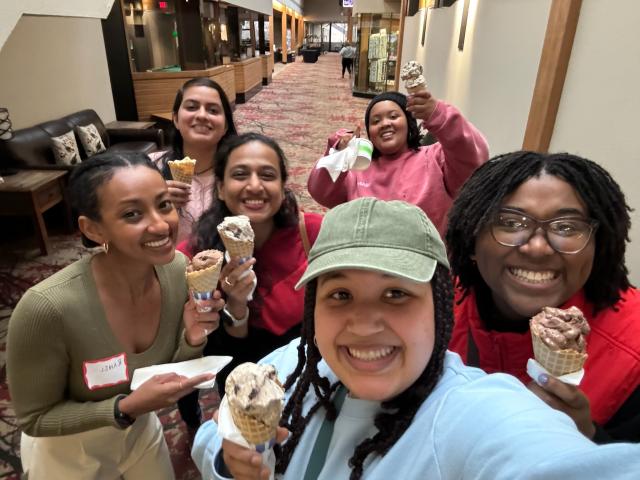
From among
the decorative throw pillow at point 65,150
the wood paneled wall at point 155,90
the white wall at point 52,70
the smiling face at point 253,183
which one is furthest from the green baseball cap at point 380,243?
the wood paneled wall at point 155,90

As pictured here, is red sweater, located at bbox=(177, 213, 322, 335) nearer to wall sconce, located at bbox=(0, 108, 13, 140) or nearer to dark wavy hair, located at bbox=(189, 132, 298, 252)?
dark wavy hair, located at bbox=(189, 132, 298, 252)

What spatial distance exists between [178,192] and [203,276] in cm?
81

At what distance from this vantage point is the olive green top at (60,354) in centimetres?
139

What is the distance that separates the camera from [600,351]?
46.5 inches

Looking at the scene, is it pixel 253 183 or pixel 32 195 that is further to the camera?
pixel 32 195

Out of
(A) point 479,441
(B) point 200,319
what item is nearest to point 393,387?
(A) point 479,441

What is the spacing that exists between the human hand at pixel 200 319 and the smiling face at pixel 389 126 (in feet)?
5.32

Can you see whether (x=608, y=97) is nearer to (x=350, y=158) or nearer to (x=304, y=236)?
(x=350, y=158)

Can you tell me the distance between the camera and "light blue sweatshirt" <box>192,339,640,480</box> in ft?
2.07

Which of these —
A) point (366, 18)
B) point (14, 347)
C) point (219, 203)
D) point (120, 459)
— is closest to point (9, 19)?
point (219, 203)

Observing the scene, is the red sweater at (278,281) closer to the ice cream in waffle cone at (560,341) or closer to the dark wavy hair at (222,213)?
the dark wavy hair at (222,213)

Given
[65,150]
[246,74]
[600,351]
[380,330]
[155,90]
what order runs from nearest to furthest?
[380,330] → [600,351] → [65,150] → [155,90] → [246,74]

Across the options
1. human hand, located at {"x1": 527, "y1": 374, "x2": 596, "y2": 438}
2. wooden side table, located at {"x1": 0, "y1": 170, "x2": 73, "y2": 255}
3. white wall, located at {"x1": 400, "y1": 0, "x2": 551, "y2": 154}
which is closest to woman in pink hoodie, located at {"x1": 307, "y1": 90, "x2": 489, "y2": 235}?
white wall, located at {"x1": 400, "y1": 0, "x2": 551, "y2": 154}

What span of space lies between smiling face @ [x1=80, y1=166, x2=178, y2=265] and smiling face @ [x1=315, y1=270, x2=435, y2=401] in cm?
89
